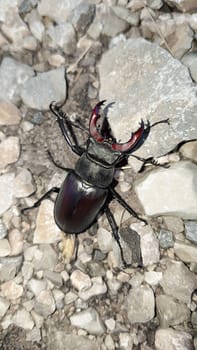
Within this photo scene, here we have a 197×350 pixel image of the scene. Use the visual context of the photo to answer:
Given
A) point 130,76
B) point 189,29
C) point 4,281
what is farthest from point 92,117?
point 4,281

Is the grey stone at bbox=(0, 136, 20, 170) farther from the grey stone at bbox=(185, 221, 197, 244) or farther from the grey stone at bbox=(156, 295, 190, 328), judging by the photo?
the grey stone at bbox=(156, 295, 190, 328)

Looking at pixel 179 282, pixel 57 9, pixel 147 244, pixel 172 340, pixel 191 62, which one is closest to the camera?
pixel 172 340

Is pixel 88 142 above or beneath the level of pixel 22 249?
above

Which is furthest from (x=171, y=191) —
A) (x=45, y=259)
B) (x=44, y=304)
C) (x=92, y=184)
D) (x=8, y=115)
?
(x=8, y=115)

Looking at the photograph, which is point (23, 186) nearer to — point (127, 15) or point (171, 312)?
point (171, 312)

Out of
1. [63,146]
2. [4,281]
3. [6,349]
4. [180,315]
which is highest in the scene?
[63,146]

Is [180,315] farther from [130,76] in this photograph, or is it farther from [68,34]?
[68,34]

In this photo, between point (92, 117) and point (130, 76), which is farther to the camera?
point (130, 76)

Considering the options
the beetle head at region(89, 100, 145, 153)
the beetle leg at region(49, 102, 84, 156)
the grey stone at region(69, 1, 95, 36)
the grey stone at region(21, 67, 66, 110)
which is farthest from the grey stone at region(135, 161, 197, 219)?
the grey stone at region(69, 1, 95, 36)
